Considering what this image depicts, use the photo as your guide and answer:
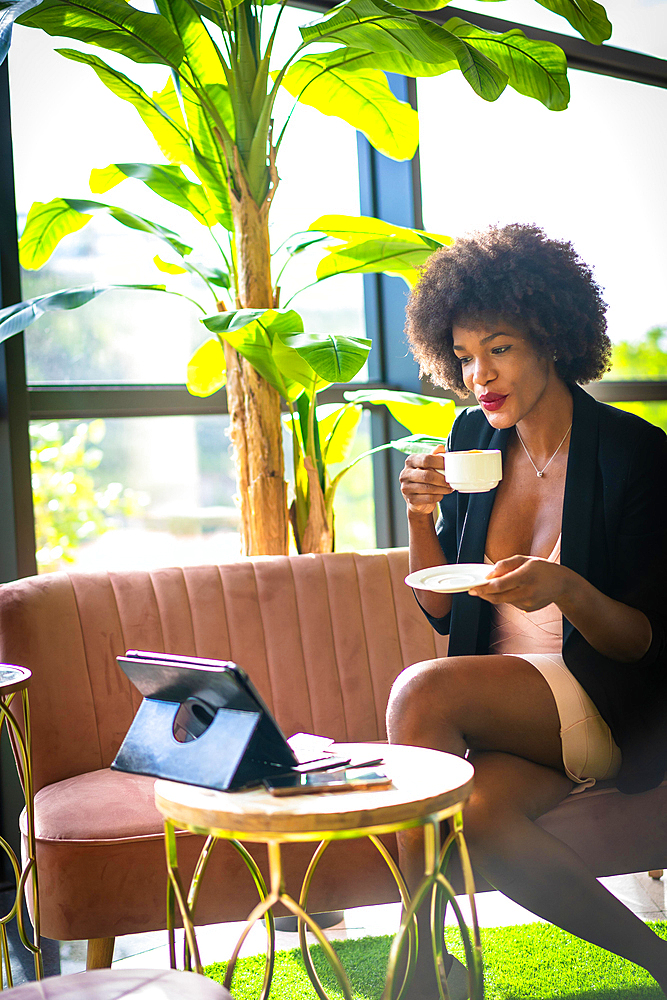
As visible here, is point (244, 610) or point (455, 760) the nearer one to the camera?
point (455, 760)

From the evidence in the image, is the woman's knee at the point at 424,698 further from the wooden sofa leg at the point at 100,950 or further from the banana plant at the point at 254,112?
the banana plant at the point at 254,112

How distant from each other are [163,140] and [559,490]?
1.49 metres

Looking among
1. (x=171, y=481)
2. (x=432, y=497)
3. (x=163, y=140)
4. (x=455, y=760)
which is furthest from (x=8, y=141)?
(x=455, y=760)

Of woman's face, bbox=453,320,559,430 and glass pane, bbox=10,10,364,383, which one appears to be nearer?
woman's face, bbox=453,320,559,430

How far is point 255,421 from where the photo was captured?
7.59ft

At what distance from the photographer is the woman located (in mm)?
1342

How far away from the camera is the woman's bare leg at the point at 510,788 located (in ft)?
4.26

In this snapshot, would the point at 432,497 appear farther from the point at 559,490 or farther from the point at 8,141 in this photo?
the point at 8,141

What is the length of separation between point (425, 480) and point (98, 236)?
5.66 feet

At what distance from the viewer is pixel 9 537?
2.49 m

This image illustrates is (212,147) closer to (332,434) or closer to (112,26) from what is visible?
(112,26)

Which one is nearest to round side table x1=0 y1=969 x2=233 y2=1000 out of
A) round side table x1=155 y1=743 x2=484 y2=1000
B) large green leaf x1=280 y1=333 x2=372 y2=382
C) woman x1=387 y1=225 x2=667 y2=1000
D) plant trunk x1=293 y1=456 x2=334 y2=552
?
round side table x1=155 y1=743 x2=484 y2=1000

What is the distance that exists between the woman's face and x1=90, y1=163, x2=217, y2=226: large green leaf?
1.05 m

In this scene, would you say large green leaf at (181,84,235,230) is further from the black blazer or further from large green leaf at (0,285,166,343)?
the black blazer
